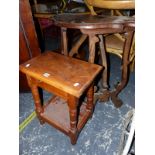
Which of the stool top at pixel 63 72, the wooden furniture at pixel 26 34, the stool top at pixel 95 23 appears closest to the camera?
the stool top at pixel 63 72

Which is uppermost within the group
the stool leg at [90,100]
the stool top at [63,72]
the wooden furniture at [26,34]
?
the wooden furniture at [26,34]

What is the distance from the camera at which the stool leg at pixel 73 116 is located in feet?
3.58

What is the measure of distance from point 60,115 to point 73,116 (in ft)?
0.88

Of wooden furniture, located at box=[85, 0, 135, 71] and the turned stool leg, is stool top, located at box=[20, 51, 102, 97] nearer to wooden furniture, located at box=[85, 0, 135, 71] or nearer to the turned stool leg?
the turned stool leg

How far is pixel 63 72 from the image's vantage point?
44.6 inches

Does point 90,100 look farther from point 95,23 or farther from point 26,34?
point 26,34

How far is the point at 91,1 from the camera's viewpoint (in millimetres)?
1347

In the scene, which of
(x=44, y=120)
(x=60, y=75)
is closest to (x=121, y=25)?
(x=60, y=75)

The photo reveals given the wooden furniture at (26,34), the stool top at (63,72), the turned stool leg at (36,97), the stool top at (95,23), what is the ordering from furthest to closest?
the wooden furniture at (26,34)
the turned stool leg at (36,97)
the stool top at (95,23)
the stool top at (63,72)

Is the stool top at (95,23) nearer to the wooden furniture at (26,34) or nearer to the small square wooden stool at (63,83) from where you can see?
the small square wooden stool at (63,83)

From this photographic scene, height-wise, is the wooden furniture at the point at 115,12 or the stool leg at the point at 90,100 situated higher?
the wooden furniture at the point at 115,12

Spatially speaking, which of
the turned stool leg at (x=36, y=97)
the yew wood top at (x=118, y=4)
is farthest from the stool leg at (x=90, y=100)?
the yew wood top at (x=118, y=4)
